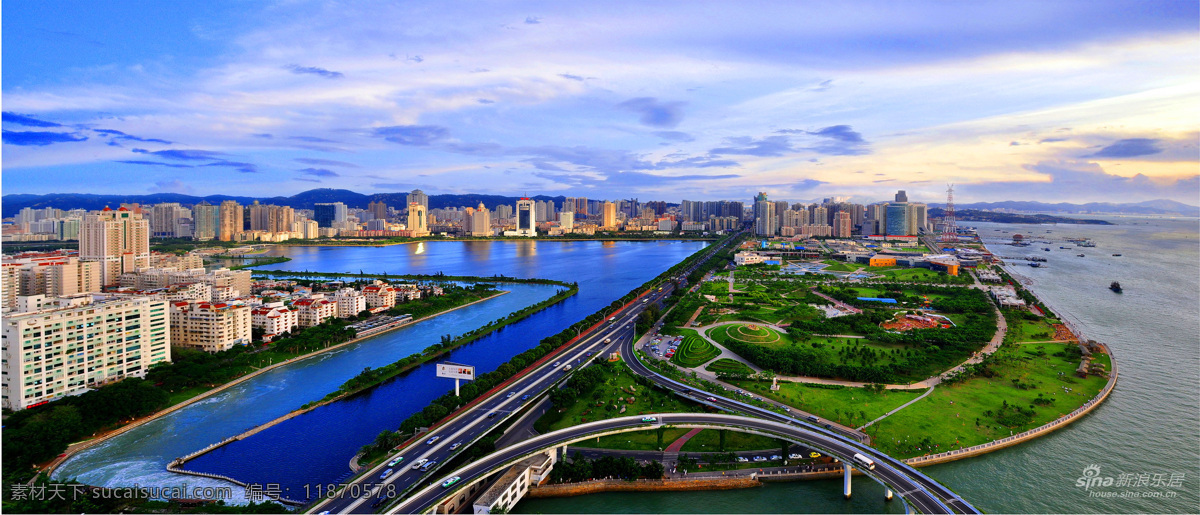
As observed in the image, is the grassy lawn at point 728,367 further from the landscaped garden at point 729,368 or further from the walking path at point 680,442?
the walking path at point 680,442

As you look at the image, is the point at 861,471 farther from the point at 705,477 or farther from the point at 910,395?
the point at 910,395

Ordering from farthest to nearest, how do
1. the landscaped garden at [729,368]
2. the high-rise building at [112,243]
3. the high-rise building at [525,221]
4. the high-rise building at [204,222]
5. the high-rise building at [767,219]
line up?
the high-rise building at [525,221] < the high-rise building at [767,219] < the high-rise building at [204,222] < the high-rise building at [112,243] < the landscaped garden at [729,368]

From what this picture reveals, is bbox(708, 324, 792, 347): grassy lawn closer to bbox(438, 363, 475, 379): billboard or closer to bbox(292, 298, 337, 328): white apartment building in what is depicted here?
bbox(438, 363, 475, 379): billboard

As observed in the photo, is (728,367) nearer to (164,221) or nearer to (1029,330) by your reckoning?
(1029,330)

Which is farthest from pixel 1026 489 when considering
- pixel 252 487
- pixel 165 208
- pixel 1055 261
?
pixel 165 208

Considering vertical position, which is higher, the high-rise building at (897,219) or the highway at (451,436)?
the high-rise building at (897,219)

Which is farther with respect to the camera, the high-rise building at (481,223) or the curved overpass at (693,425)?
the high-rise building at (481,223)

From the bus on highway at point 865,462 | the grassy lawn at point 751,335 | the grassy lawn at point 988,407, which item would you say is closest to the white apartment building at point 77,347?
the grassy lawn at point 751,335

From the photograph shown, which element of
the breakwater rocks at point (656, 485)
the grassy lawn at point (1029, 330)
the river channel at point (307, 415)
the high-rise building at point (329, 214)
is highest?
the high-rise building at point (329, 214)

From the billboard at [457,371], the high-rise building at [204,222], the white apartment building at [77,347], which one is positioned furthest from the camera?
the high-rise building at [204,222]
